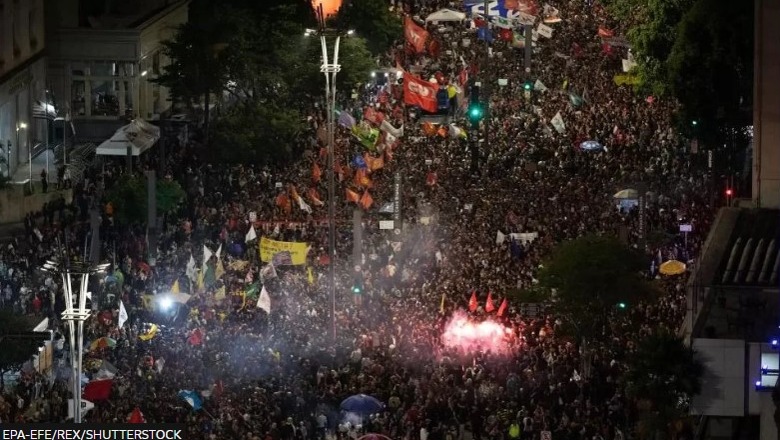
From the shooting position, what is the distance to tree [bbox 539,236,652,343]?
5147cm

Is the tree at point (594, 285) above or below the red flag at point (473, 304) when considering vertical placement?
above

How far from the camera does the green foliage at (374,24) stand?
316 feet

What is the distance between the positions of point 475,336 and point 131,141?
26.0 meters

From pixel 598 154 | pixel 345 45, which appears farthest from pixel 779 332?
pixel 345 45

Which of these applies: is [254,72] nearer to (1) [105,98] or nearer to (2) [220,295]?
(1) [105,98]

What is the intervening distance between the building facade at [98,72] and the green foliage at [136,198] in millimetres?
17136

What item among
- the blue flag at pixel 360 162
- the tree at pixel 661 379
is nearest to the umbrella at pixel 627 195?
the blue flag at pixel 360 162

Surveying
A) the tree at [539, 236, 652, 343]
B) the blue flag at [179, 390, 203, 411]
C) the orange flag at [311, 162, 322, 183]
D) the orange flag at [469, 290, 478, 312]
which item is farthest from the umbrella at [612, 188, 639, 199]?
the blue flag at [179, 390, 203, 411]

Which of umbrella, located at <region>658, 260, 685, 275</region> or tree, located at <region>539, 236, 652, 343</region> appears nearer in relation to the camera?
tree, located at <region>539, 236, 652, 343</region>

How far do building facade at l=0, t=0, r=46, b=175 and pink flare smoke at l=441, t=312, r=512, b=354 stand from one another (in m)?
29.9

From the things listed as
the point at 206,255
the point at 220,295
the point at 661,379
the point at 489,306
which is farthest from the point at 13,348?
the point at 661,379

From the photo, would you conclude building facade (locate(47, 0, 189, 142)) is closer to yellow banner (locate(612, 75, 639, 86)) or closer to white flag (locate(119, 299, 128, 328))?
yellow banner (locate(612, 75, 639, 86))

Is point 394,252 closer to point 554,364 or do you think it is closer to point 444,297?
point 444,297

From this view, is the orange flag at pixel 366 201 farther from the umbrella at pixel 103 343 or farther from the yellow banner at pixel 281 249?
the umbrella at pixel 103 343
